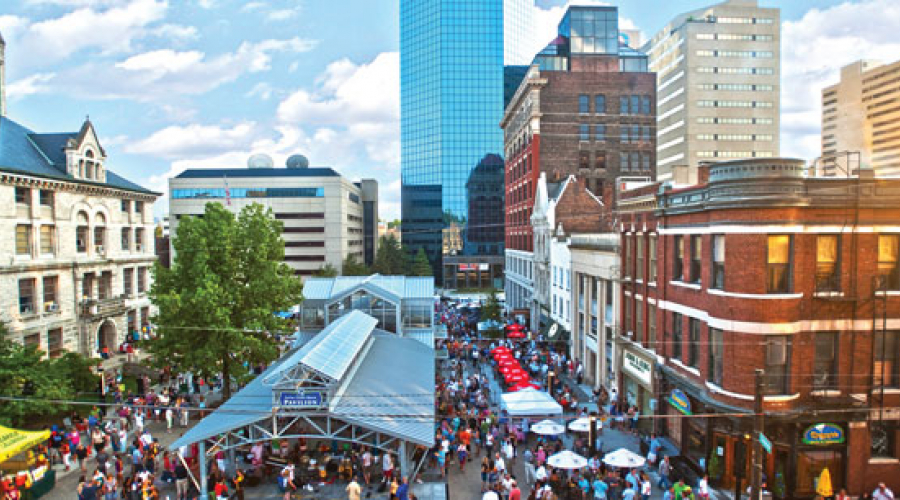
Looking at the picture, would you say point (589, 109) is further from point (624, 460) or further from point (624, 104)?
point (624, 460)

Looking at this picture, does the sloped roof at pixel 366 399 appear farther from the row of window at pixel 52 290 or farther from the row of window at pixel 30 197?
the row of window at pixel 30 197

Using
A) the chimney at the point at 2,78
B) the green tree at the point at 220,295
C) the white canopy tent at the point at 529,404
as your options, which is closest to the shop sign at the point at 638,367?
the white canopy tent at the point at 529,404

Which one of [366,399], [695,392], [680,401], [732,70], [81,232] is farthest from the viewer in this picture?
[732,70]

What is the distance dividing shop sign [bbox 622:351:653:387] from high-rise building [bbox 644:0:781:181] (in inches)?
4100

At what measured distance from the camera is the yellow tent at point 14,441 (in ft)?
60.9

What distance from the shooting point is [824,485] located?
1830 cm

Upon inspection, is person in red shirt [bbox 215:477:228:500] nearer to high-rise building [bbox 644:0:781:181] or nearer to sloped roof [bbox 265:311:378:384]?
sloped roof [bbox 265:311:378:384]

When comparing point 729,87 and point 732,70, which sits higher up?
point 732,70

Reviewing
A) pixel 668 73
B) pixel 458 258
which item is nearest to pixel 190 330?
pixel 458 258

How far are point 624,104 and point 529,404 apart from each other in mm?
43270

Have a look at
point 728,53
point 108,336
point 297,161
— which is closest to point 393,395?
point 108,336

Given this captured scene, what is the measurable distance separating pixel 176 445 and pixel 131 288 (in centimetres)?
3259

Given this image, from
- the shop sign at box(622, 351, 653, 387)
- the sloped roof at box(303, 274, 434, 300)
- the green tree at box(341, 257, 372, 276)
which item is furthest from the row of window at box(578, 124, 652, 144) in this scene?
the green tree at box(341, 257, 372, 276)

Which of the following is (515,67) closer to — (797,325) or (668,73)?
(668,73)
